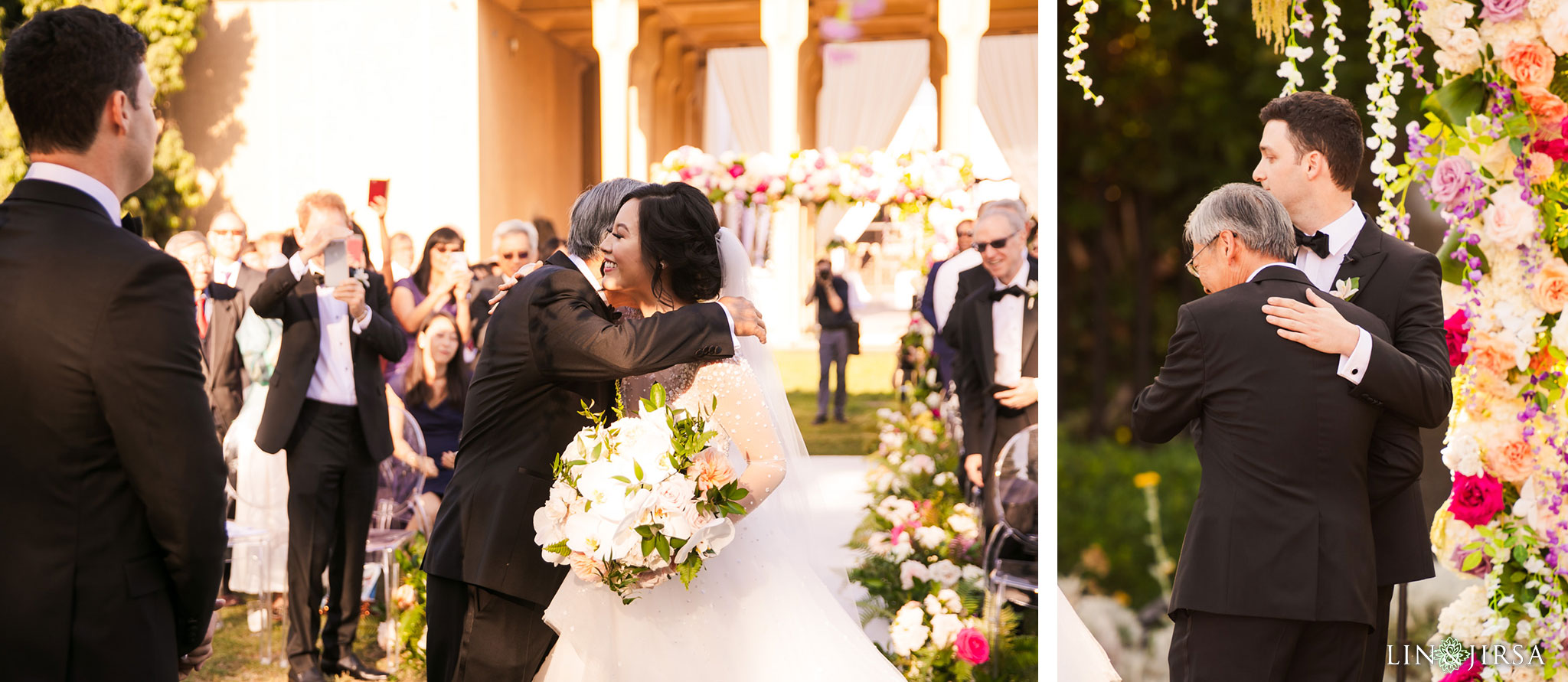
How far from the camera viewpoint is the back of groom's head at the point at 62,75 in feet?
5.72

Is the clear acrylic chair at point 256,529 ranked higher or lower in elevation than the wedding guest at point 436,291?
lower

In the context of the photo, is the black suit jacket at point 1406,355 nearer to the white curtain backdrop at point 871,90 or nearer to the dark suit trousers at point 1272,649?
the dark suit trousers at point 1272,649

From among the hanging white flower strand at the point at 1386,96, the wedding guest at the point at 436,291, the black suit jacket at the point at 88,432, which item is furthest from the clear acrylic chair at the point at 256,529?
the hanging white flower strand at the point at 1386,96

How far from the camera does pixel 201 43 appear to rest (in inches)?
Result: 434

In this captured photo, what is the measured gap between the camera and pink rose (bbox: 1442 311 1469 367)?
10.8ft

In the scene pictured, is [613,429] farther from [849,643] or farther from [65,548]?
[65,548]

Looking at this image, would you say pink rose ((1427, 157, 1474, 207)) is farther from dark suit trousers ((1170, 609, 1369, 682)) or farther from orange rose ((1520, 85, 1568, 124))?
dark suit trousers ((1170, 609, 1369, 682))

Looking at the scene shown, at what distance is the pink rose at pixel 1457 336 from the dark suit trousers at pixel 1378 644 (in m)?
0.98

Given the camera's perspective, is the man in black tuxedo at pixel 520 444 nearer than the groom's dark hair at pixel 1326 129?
Yes

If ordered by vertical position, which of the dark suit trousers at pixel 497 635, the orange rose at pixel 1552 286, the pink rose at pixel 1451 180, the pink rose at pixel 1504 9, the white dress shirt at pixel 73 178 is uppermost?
the pink rose at pixel 1504 9

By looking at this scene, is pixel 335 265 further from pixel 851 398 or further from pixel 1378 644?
pixel 851 398

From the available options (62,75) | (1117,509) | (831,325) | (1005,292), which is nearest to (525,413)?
(62,75)

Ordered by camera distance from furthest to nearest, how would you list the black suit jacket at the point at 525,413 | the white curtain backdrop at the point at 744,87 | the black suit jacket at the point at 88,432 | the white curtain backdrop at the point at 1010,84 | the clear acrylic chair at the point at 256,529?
the white curtain backdrop at the point at 744,87 < the white curtain backdrop at the point at 1010,84 < the clear acrylic chair at the point at 256,529 < the black suit jacket at the point at 525,413 < the black suit jacket at the point at 88,432

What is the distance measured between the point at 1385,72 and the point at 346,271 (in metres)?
3.85
